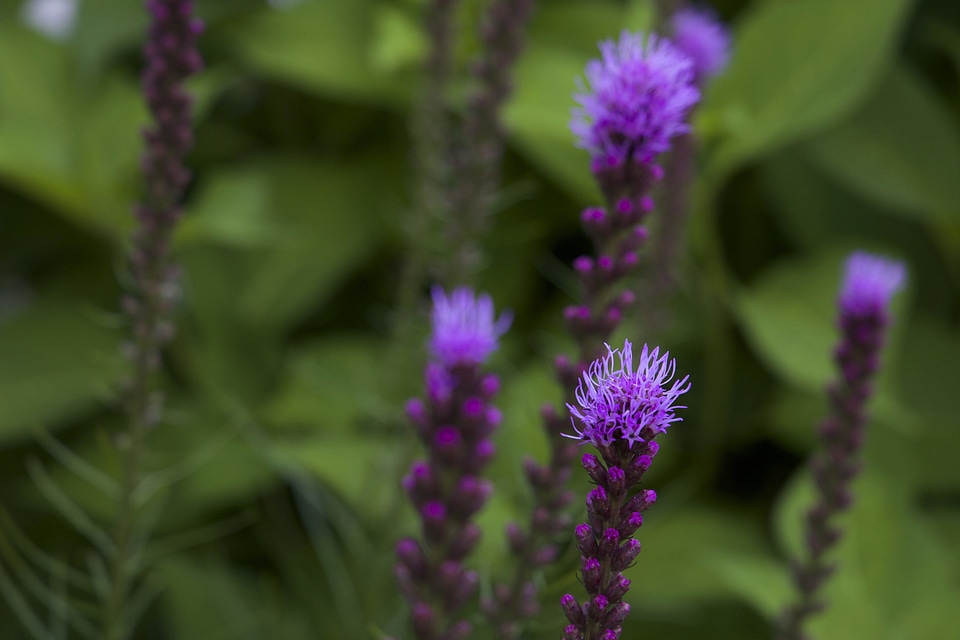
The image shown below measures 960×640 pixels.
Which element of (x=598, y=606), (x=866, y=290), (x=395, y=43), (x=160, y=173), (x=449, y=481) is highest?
(x=395, y=43)

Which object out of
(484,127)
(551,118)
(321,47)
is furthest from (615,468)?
(321,47)

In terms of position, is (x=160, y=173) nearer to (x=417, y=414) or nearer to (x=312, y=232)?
(x=417, y=414)

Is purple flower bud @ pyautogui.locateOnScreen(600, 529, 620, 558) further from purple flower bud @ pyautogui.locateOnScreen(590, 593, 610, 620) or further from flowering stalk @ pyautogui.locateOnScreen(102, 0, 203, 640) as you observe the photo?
flowering stalk @ pyautogui.locateOnScreen(102, 0, 203, 640)

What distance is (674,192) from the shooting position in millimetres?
1247

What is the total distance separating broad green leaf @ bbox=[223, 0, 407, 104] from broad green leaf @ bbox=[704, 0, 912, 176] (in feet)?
1.88

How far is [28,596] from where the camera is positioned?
5.39 feet

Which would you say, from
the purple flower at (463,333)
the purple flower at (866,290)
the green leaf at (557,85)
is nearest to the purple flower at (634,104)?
the purple flower at (463,333)

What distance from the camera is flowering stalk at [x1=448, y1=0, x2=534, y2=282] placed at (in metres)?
1.09

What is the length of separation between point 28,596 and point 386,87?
3.42ft

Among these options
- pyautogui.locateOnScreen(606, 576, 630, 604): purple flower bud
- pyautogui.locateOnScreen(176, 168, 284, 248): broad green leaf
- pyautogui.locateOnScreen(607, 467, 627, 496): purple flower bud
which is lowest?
pyautogui.locateOnScreen(606, 576, 630, 604): purple flower bud

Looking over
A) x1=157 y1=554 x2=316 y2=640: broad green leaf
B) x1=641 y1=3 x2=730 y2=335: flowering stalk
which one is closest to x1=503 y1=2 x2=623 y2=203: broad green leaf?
x1=641 y1=3 x2=730 y2=335: flowering stalk

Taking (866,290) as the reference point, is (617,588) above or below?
below

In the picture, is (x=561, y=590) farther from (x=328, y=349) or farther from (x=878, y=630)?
(x=328, y=349)

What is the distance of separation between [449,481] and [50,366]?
125 cm
